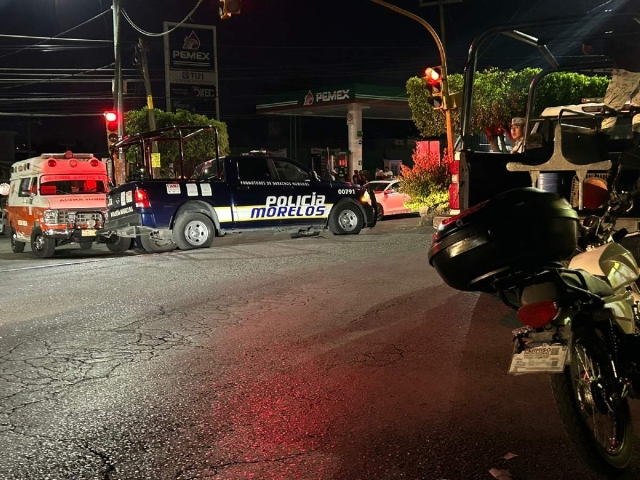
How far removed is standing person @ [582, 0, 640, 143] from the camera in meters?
5.07

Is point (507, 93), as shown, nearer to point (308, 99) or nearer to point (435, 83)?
point (435, 83)

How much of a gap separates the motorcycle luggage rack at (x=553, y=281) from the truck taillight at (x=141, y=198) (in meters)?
10.5

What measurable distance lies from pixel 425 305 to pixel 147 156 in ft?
34.5

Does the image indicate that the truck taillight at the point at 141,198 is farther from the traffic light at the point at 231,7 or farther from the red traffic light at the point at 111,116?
the red traffic light at the point at 111,116

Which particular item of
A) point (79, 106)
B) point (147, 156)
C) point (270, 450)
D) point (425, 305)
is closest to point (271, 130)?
point (79, 106)

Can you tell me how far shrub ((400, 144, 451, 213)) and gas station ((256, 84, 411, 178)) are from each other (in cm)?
1575

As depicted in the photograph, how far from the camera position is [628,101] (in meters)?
6.78

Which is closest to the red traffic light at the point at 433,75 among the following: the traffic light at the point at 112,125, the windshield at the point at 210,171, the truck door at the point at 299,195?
the truck door at the point at 299,195

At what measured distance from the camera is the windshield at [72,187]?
15281 mm

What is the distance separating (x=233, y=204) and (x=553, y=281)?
1109cm

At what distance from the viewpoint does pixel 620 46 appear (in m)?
5.63

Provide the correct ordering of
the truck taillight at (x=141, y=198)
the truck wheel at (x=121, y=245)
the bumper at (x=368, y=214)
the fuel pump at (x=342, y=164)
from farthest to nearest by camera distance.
Result: the fuel pump at (x=342, y=164)
the bumper at (x=368, y=214)
the truck wheel at (x=121, y=245)
the truck taillight at (x=141, y=198)

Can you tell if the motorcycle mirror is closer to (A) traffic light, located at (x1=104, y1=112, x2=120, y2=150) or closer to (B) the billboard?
(A) traffic light, located at (x1=104, y1=112, x2=120, y2=150)

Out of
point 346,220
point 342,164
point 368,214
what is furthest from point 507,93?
point 342,164
